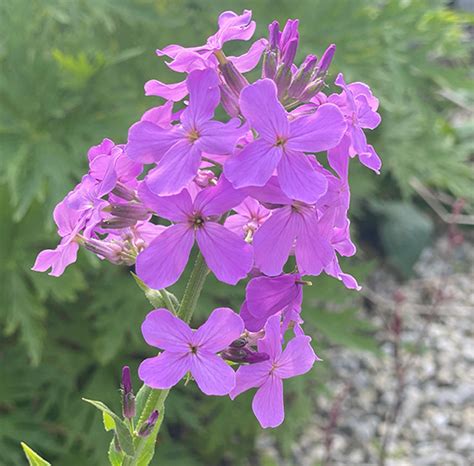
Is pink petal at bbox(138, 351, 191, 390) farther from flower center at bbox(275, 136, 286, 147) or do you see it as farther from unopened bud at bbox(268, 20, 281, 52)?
unopened bud at bbox(268, 20, 281, 52)

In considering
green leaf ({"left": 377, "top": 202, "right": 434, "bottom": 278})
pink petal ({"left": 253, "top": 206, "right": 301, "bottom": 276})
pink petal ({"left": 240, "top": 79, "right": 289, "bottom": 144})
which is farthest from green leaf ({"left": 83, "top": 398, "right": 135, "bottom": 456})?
green leaf ({"left": 377, "top": 202, "right": 434, "bottom": 278})

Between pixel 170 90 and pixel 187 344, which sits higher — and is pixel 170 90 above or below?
above

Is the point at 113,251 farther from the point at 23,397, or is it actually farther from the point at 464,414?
the point at 464,414

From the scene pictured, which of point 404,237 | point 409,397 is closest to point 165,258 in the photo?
point 409,397

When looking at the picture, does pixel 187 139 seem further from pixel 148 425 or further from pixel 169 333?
pixel 148 425

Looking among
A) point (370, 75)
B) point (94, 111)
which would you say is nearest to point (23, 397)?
point (94, 111)
